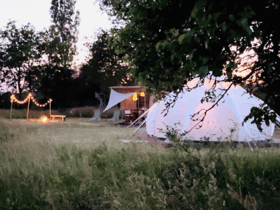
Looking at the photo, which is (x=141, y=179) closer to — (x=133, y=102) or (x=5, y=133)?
(x=5, y=133)

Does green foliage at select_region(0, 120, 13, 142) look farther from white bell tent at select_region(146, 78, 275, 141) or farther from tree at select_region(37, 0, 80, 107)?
tree at select_region(37, 0, 80, 107)

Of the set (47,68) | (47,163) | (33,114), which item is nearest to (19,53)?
(47,68)

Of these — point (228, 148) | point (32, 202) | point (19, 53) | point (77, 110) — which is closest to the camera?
Answer: point (32, 202)

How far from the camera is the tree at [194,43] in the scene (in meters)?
2.21

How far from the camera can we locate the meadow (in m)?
3.38

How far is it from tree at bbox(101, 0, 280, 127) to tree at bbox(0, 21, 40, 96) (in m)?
34.7

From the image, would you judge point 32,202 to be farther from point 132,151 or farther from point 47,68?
point 47,68

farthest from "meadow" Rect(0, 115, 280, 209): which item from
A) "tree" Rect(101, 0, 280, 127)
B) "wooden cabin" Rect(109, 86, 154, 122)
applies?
"wooden cabin" Rect(109, 86, 154, 122)

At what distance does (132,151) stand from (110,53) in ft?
104

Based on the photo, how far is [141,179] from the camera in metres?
3.37

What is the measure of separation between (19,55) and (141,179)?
116 ft

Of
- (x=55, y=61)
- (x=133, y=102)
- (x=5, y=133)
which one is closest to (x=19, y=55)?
(x=55, y=61)

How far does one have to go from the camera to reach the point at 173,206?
3.23m

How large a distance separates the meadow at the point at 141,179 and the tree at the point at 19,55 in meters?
31.6
